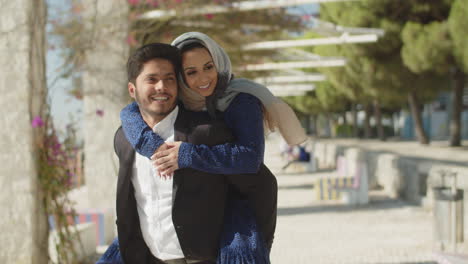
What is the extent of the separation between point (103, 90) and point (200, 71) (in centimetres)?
574

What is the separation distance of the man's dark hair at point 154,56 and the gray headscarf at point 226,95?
0.11 ft

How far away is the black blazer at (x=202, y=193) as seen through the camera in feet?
5.68

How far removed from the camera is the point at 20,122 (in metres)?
3.96

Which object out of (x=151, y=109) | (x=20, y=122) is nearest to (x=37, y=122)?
(x=20, y=122)

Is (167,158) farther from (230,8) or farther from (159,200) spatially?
(230,8)

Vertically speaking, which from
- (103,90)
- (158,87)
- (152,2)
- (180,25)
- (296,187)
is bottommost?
(296,187)

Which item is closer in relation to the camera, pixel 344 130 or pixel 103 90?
pixel 103 90

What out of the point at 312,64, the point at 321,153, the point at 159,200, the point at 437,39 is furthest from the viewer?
the point at 321,153

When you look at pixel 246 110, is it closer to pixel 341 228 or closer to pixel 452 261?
pixel 452 261

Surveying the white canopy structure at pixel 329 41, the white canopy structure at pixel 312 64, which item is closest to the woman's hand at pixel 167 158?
the white canopy structure at pixel 329 41

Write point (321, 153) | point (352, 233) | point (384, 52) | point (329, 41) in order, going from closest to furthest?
point (352, 233) < point (329, 41) < point (384, 52) < point (321, 153)

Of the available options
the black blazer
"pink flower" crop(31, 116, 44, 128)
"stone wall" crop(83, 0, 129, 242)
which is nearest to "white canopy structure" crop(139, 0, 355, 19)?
"stone wall" crop(83, 0, 129, 242)

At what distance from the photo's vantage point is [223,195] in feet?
5.82

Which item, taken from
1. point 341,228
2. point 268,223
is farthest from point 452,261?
point 341,228
